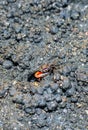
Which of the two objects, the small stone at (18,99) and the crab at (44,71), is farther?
the crab at (44,71)

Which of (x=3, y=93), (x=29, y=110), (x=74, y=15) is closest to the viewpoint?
(x=29, y=110)

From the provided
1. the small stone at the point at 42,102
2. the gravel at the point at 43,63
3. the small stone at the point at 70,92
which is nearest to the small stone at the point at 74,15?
the gravel at the point at 43,63

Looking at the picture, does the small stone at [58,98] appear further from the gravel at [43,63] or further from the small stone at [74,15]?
the small stone at [74,15]

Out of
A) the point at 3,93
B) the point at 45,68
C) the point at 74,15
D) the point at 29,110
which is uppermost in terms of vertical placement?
the point at 74,15

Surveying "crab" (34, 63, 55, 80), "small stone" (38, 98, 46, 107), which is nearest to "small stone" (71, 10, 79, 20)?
"crab" (34, 63, 55, 80)

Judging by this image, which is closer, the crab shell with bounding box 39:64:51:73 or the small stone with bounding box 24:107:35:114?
the small stone with bounding box 24:107:35:114

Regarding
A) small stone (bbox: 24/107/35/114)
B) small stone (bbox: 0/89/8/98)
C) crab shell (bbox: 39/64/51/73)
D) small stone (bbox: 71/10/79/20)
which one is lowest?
small stone (bbox: 24/107/35/114)

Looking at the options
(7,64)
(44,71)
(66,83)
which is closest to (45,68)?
(44,71)

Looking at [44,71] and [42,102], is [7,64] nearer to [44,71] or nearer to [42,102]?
[44,71]

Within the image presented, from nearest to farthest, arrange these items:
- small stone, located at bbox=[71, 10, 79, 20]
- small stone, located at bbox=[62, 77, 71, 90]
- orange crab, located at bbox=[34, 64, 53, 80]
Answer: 1. small stone, located at bbox=[62, 77, 71, 90]
2. orange crab, located at bbox=[34, 64, 53, 80]
3. small stone, located at bbox=[71, 10, 79, 20]

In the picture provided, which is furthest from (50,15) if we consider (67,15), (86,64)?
(86,64)

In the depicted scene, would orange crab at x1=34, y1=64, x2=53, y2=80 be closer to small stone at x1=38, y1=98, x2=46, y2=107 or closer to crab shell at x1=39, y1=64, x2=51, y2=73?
crab shell at x1=39, y1=64, x2=51, y2=73
